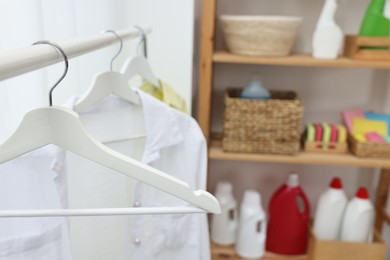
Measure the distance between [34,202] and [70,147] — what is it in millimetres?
222

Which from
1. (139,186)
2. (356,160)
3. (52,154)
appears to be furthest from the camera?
(356,160)

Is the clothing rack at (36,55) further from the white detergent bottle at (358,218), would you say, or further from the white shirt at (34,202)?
the white detergent bottle at (358,218)

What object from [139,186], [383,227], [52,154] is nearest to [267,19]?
[139,186]

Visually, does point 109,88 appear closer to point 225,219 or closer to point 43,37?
point 43,37

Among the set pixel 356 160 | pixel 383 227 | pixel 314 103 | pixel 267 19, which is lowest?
pixel 383 227

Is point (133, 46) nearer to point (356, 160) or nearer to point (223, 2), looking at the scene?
point (223, 2)

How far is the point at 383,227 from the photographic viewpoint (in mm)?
1686

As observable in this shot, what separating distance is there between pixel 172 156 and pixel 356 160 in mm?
699

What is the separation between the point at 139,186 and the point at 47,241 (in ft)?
0.84

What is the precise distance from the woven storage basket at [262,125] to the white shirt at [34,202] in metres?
0.72

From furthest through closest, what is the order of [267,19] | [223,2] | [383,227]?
[383,227] < [223,2] < [267,19]

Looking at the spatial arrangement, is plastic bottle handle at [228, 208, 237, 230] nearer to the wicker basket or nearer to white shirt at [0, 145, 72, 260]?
the wicker basket

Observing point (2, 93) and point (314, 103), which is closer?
point (2, 93)

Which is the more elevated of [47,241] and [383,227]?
[47,241]
